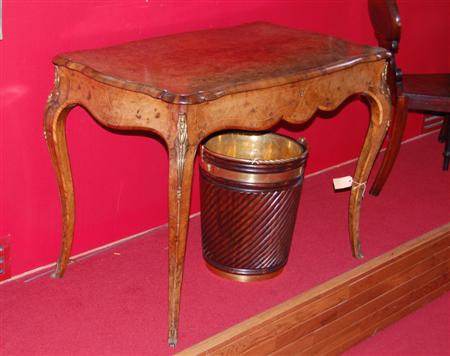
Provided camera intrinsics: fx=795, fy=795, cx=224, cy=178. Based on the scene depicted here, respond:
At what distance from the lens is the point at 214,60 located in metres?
2.05

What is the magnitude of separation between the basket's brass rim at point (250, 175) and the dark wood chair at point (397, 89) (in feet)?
2.54

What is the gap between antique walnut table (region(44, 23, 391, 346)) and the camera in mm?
1817

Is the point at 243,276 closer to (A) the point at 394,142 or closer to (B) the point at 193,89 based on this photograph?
(B) the point at 193,89

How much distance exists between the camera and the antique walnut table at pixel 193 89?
1.82 m

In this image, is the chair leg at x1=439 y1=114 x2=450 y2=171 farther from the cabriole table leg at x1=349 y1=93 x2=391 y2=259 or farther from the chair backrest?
the cabriole table leg at x1=349 y1=93 x2=391 y2=259

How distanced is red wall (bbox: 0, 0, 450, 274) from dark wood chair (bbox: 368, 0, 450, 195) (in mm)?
217

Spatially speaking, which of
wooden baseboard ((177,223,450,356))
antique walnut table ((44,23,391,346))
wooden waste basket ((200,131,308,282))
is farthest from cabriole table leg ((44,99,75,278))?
wooden baseboard ((177,223,450,356))

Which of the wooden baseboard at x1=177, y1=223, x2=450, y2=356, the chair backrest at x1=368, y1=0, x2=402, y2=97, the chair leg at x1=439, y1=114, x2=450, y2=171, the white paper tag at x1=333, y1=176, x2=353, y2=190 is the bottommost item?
the wooden baseboard at x1=177, y1=223, x2=450, y2=356

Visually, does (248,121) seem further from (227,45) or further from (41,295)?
(41,295)

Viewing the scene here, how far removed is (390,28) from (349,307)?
1.00m

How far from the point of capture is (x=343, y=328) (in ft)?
7.91

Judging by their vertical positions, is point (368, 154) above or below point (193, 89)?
below

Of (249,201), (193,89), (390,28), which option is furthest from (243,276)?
(390,28)

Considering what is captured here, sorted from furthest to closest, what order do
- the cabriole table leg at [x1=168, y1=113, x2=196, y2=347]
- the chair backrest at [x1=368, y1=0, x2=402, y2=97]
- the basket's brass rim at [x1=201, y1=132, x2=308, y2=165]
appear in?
1. the chair backrest at [x1=368, y1=0, x2=402, y2=97]
2. the basket's brass rim at [x1=201, y1=132, x2=308, y2=165]
3. the cabriole table leg at [x1=168, y1=113, x2=196, y2=347]
